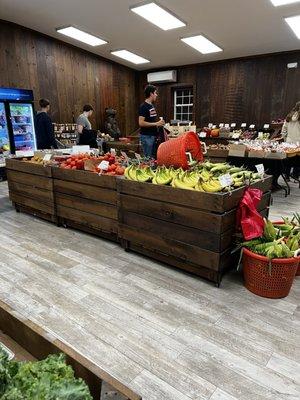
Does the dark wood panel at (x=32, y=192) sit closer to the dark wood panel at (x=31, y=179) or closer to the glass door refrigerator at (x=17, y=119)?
the dark wood panel at (x=31, y=179)

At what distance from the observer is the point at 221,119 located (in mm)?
9203

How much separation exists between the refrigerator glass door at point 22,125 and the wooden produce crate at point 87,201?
3.68 m

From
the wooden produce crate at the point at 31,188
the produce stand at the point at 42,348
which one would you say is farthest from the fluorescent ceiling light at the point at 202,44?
the produce stand at the point at 42,348

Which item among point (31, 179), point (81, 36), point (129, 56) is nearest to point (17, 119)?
point (81, 36)

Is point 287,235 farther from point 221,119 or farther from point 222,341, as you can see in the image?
point 221,119

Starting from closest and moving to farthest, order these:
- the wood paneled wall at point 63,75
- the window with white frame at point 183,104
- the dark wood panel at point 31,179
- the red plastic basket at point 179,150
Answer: the red plastic basket at point 179,150, the dark wood panel at point 31,179, the wood paneled wall at point 63,75, the window with white frame at point 183,104

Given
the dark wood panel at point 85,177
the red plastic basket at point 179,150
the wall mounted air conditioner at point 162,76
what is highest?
the wall mounted air conditioner at point 162,76

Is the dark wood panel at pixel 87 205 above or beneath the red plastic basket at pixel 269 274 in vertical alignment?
above

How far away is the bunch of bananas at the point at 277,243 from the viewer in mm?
2035

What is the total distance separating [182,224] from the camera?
2383mm

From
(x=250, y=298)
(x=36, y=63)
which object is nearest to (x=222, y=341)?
(x=250, y=298)

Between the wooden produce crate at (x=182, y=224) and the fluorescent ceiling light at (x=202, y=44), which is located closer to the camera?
the wooden produce crate at (x=182, y=224)

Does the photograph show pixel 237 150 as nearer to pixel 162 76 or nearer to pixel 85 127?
pixel 85 127

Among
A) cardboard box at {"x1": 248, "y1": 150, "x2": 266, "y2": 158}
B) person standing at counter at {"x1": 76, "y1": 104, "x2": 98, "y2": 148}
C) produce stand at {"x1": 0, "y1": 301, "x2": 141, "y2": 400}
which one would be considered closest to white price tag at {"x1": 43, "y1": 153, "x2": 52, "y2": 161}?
person standing at counter at {"x1": 76, "y1": 104, "x2": 98, "y2": 148}
